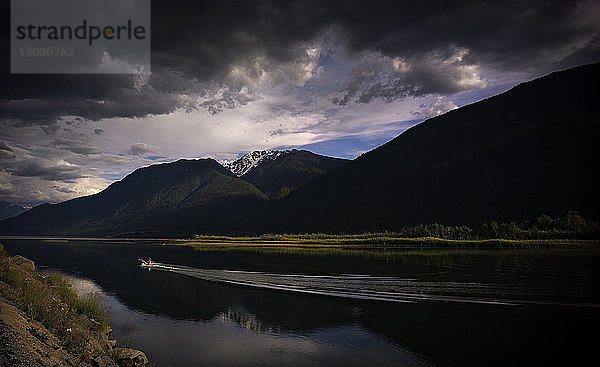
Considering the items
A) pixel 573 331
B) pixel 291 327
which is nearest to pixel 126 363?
pixel 291 327

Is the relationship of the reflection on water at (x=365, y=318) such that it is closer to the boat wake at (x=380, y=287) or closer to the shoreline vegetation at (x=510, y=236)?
the boat wake at (x=380, y=287)

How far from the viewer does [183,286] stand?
4809cm

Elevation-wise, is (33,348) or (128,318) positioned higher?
(33,348)

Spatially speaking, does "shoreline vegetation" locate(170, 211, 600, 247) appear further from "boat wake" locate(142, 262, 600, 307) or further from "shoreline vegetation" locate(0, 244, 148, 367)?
"shoreline vegetation" locate(0, 244, 148, 367)

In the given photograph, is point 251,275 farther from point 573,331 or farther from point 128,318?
point 573,331

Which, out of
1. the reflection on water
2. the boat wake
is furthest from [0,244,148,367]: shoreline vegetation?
the boat wake

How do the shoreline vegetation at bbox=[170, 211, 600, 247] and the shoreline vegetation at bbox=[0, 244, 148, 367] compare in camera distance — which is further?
the shoreline vegetation at bbox=[170, 211, 600, 247]

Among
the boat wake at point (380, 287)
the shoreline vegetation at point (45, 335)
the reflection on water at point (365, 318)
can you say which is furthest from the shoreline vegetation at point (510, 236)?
the shoreline vegetation at point (45, 335)

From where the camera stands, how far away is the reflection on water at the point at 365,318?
2197 cm

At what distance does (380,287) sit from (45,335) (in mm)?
32242

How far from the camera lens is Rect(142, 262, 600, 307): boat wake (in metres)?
34.7

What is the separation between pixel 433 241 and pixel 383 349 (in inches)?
4173

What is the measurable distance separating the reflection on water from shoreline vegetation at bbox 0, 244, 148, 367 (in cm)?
272

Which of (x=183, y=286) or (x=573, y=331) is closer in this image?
(x=573, y=331)
